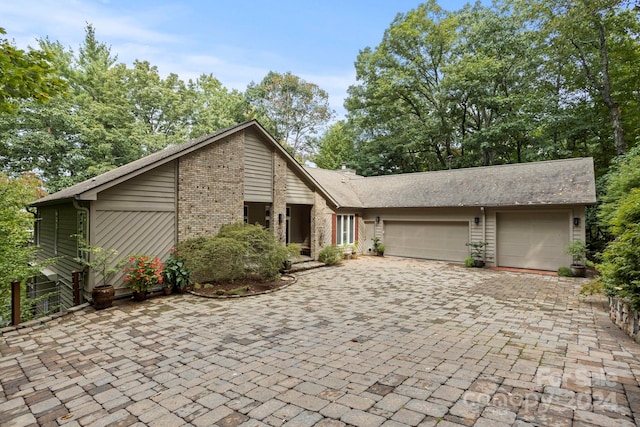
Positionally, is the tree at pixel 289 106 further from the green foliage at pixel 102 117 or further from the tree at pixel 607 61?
the tree at pixel 607 61

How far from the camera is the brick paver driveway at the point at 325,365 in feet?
10.6

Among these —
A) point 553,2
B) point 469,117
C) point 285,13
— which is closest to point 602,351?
point 285,13

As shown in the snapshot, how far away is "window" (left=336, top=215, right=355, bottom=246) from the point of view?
16031 mm

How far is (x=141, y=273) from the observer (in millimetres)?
7969

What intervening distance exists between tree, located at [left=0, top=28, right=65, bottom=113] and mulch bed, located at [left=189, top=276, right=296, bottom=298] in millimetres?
5480

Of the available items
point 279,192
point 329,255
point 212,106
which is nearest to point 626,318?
point 329,255

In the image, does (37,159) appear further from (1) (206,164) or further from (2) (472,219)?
(2) (472,219)

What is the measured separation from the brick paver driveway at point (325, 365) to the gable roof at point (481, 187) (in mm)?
5926

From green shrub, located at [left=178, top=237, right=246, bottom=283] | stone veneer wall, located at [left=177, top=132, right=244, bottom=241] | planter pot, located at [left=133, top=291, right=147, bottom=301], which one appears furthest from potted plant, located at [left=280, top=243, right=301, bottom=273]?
planter pot, located at [left=133, top=291, right=147, bottom=301]

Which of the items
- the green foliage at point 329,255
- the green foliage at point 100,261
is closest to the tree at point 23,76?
the green foliage at point 100,261

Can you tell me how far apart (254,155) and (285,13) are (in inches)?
210

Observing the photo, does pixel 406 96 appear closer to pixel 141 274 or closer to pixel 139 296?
pixel 141 274

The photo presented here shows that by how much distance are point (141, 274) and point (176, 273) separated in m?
0.99

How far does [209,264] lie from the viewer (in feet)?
29.1
